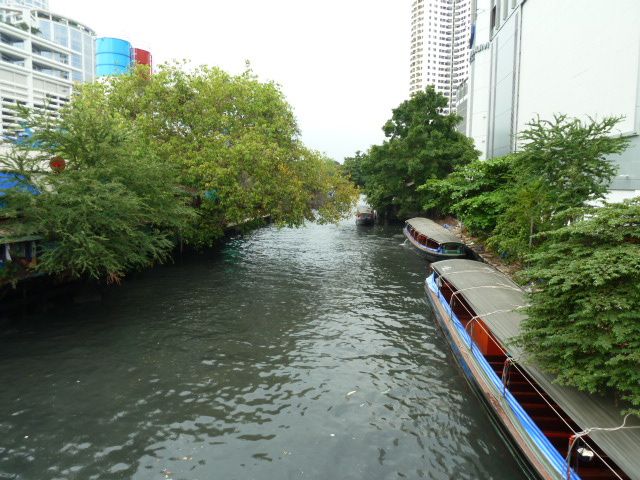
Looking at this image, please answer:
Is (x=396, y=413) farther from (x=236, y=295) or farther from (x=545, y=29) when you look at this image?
(x=545, y=29)

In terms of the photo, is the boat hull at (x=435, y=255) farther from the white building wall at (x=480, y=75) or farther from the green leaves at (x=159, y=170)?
the white building wall at (x=480, y=75)

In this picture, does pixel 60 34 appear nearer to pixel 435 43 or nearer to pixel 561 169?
pixel 561 169

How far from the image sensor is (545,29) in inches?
1022

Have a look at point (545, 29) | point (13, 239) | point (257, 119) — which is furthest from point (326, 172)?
point (13, 239)

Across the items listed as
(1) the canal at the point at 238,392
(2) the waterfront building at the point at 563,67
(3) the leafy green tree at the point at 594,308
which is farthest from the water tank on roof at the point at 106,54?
(3) the leafy green tree at the point at 594,308

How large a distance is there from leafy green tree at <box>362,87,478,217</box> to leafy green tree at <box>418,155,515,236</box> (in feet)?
29.6

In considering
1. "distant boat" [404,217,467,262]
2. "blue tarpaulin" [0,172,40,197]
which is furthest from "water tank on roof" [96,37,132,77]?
"blue tarpaulin" [0,172,40,197]

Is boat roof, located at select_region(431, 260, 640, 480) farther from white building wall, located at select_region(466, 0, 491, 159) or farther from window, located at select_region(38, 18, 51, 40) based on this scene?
window, located at select_region(38, 18, 51, 40)

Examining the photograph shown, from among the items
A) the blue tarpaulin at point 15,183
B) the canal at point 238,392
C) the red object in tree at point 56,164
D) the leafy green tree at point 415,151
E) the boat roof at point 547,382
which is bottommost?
the canal at point 238,392

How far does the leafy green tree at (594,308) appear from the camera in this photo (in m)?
7.03

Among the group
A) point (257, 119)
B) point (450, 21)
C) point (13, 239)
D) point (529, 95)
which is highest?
point (450, 21)

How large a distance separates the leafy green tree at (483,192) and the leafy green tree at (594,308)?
15.6m

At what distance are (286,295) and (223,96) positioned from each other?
13.7m

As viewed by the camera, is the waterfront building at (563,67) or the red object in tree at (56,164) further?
the waterfront building at (563,67)
